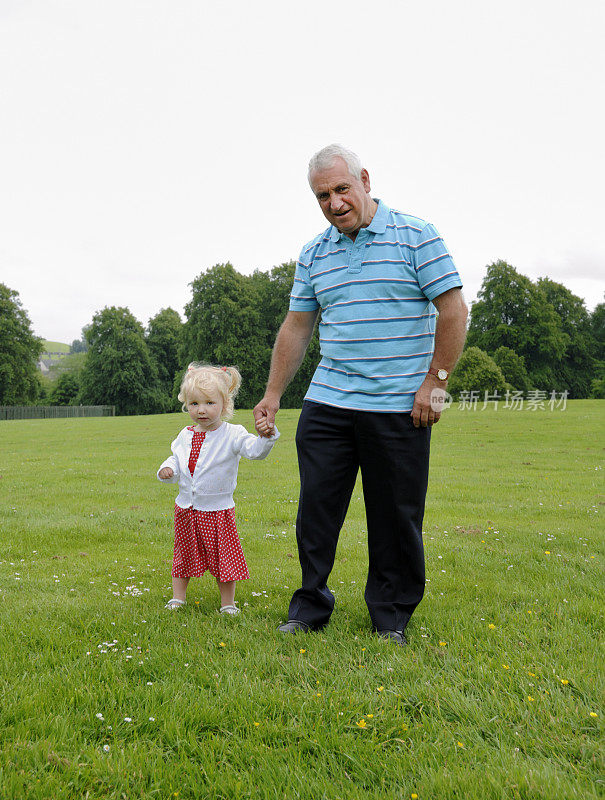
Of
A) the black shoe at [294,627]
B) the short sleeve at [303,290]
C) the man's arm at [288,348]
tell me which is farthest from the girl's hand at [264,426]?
the black shoe at [294,627]

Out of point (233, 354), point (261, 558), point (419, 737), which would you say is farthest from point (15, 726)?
point (233, 354)

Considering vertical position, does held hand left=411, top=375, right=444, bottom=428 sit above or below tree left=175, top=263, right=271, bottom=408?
below

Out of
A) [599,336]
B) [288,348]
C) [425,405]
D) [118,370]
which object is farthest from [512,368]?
[425,405]

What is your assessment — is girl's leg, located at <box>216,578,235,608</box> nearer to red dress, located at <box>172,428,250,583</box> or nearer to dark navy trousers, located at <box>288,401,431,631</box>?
red dress, located at <box>172,428,250,583</box>

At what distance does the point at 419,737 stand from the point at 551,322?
62949 millimetres

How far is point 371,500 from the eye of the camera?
4012 mm

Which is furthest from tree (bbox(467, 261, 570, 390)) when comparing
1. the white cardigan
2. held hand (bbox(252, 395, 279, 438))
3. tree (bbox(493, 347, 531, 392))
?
held hand (bbox(252, 395, 279, 438))

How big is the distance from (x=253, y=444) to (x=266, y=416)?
27 cm

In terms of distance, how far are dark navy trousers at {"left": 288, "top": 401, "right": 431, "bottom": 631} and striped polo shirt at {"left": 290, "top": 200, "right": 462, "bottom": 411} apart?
0.49 ft

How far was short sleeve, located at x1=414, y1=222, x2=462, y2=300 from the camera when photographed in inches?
146

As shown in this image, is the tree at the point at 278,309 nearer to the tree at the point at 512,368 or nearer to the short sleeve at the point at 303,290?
the tree at the point at 512,368

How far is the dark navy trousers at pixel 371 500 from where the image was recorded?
388 cm

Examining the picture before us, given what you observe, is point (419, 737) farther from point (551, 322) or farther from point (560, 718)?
point (551, 322)

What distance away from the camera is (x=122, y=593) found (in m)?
4.90
